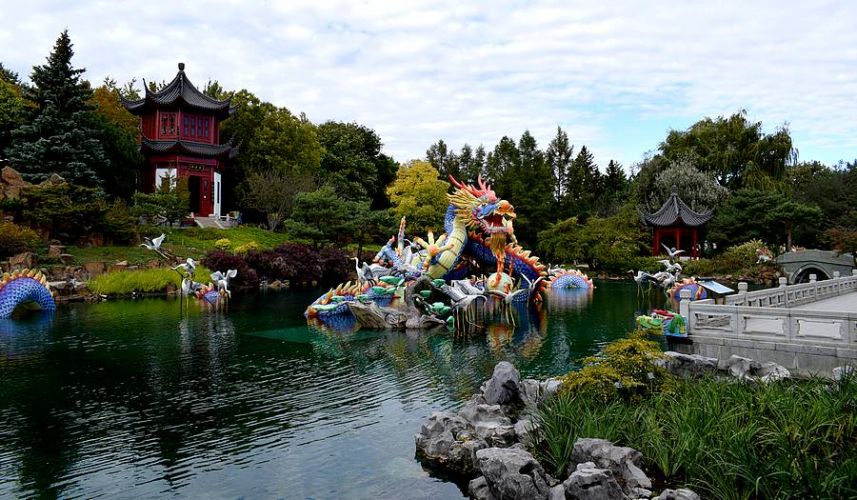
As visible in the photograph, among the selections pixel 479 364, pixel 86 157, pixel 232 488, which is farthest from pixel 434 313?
pixel 86 157

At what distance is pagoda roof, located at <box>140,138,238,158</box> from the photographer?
115 ft

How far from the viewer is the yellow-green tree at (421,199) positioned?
1485 inches

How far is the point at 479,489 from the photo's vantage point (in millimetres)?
5828

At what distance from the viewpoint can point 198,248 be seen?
29219 mm

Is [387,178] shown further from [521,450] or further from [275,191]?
[521,450]

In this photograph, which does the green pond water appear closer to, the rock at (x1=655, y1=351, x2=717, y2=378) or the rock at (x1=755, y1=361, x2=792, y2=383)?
the rock at (x1=655, y1=351, x2=717, y2=378)

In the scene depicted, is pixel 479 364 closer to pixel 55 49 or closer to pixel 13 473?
pixel 13 473

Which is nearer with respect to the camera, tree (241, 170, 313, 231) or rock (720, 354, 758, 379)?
rock (720, 354, 758, 379)

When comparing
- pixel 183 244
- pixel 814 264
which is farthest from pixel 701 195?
pixel 183 244

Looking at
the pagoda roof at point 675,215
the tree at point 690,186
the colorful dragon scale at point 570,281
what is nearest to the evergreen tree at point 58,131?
the colorful dragon scale at point 570,281

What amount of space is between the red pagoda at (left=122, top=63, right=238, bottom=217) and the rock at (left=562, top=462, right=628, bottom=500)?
34.0 metres

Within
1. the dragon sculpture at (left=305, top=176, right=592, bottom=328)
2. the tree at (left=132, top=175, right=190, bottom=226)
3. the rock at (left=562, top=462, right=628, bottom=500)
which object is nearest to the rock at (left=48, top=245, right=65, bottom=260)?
the tree at (left=132, top=175, right=190, bottom=226)

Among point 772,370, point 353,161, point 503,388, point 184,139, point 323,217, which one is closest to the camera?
point 503,388

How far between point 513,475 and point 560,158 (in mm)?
46691
